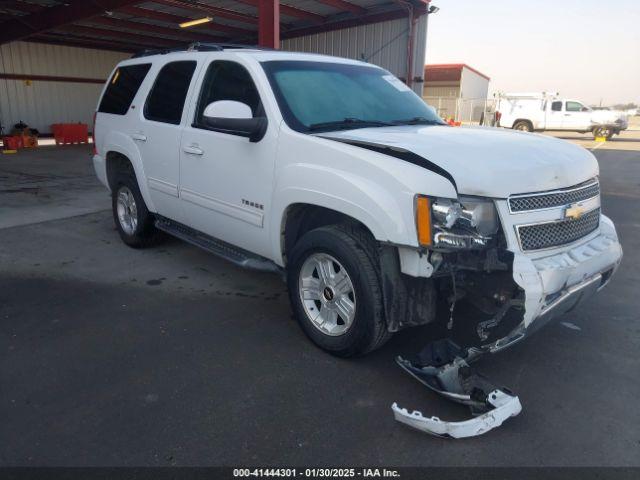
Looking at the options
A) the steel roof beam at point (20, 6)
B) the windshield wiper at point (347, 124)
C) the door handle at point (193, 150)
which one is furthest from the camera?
the steel roof beam at point (20, 6)

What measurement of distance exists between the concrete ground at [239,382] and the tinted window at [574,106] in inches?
946

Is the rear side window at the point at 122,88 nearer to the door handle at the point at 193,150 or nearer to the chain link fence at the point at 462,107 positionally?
the door handle at the point at 193,150

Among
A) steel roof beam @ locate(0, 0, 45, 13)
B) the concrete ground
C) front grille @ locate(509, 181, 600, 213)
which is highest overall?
steel roof beam @ locate(0, 0, 45, 13)

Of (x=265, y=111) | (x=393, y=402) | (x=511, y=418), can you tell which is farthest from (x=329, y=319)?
(x=265, y=111)

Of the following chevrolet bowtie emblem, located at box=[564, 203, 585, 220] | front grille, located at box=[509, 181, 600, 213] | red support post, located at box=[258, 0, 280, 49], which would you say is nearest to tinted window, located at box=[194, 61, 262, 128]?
front grille, located at box=[509, 181, 600, 213]

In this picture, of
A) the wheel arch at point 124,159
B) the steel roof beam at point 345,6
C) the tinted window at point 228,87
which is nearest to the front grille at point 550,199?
the tinted window at point 228,87

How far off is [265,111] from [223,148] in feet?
1.70

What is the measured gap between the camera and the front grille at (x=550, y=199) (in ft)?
9.14

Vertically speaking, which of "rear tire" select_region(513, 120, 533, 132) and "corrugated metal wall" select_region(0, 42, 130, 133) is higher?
"corrugated metal wall" select_region(0, 42, 130, 133)

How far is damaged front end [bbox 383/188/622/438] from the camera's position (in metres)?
2.61

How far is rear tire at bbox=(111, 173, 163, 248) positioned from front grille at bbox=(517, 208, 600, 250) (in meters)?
3.85

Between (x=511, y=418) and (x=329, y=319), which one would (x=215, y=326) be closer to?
(x=329, y=319)

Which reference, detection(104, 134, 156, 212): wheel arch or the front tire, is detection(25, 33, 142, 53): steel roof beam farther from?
the front tire

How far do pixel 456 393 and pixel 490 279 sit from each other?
652 millimetres
